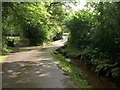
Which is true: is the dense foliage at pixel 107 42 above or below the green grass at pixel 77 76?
above

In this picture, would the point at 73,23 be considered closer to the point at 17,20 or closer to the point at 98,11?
the point at 17,20

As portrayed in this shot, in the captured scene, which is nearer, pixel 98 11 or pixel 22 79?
pixel 22 79

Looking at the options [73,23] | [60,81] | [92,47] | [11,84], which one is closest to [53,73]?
[60,81]

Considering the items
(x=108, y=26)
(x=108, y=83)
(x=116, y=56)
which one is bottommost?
(x=108, y=83)

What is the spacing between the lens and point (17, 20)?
1911cm

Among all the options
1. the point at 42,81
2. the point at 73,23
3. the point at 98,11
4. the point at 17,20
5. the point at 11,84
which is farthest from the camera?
the point at 73,23

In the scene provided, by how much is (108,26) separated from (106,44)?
1004 millimetres

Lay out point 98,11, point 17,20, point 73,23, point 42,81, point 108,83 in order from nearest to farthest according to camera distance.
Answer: point 42,81
point 108,83
point 98,11
point 17,20
point 73,23

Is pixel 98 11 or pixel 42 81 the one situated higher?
pixel 98 11

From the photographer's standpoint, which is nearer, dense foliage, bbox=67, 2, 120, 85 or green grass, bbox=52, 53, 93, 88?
green grass, bbox=52, 53, 93, 88

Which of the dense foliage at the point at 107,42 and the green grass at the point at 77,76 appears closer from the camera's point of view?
the green grass at the point at 77,76

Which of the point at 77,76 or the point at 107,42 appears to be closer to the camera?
the point at 77,76

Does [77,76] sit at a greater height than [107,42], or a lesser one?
lesser

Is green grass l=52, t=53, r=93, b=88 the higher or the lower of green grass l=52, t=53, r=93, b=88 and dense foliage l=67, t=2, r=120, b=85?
the lower
